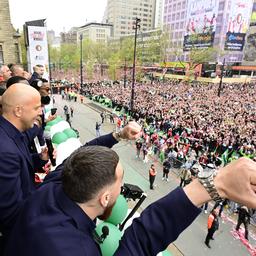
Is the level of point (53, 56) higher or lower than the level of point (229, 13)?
lower

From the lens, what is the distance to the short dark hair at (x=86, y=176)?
134 centimetres

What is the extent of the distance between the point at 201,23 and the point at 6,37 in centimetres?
5518

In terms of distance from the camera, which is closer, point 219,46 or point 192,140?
point 192,140

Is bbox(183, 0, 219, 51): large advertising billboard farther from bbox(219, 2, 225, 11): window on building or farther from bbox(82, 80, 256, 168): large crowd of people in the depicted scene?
bbox(82, 80, 256, 168): large crowd of people

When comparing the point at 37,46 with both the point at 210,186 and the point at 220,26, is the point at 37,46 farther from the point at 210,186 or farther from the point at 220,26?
the point at 220,26

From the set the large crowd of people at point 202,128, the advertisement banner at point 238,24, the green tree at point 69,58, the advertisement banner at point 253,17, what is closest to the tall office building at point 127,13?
the green tree at point 69,58

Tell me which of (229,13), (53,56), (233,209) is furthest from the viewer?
(53,56)

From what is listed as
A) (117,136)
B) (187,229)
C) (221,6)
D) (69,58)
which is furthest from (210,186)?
(69,58)

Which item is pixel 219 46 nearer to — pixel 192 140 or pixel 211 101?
pixel 211 101

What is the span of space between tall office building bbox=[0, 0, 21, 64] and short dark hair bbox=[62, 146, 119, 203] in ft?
84.1

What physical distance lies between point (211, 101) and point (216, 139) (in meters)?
14.3

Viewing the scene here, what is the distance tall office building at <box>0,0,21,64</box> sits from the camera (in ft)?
71.4

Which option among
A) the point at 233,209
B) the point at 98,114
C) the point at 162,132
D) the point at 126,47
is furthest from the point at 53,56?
the point at 233,209

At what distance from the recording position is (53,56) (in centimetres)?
7675
